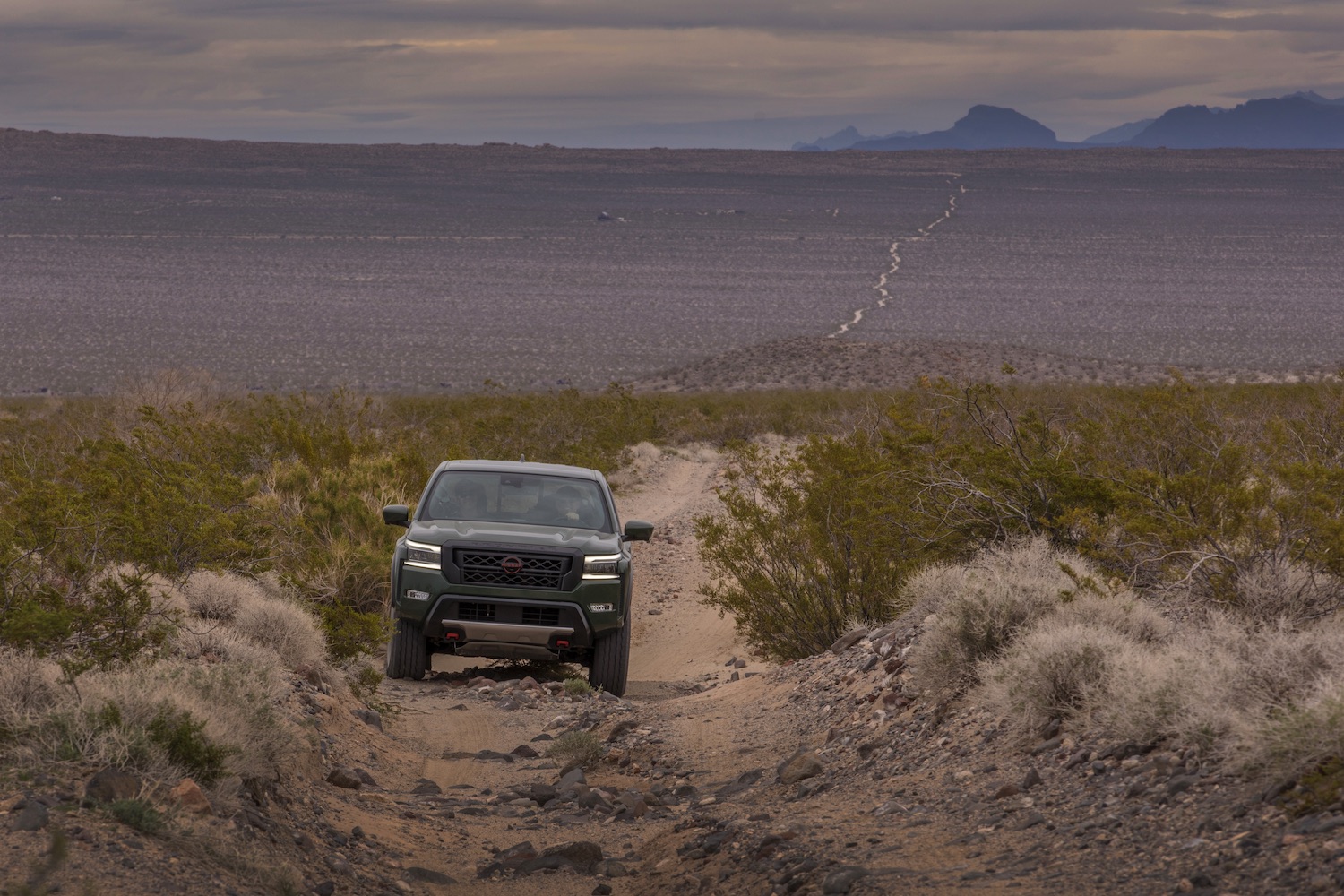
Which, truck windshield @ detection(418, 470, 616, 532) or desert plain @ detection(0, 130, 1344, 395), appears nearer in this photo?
truck windshield @ detection(418, 470, 616, 532)

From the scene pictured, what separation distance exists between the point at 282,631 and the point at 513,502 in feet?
8.78

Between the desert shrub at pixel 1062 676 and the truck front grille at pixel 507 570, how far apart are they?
416cm

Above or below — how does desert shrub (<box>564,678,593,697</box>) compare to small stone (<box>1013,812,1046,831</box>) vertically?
below

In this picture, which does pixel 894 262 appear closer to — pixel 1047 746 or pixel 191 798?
pixel 1047 746

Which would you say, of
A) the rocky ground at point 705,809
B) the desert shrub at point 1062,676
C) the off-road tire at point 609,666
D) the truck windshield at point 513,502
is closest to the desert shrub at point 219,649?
the rocky ground at point 705,809

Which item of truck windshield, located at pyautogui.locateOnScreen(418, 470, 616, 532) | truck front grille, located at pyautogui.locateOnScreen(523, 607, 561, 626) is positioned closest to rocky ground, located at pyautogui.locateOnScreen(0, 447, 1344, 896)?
truck front grille, located at pyautogui.locateOnScreen(523, 607, 561, 626)

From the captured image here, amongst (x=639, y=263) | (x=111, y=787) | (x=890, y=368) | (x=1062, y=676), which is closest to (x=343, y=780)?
(x=111, y=787)

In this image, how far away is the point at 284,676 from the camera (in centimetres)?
858

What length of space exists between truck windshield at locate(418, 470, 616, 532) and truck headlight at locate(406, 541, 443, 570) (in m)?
0.67

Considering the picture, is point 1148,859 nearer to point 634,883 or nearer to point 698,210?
point 634,883

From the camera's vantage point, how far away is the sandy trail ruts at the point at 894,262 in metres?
Result: 71.2

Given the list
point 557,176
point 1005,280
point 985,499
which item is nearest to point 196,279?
point 1005,280

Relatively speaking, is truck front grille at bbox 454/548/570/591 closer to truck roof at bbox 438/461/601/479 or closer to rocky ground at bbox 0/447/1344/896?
rocky ground at bbox 0/447/1344/896

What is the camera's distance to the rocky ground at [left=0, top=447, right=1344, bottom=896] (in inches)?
195
